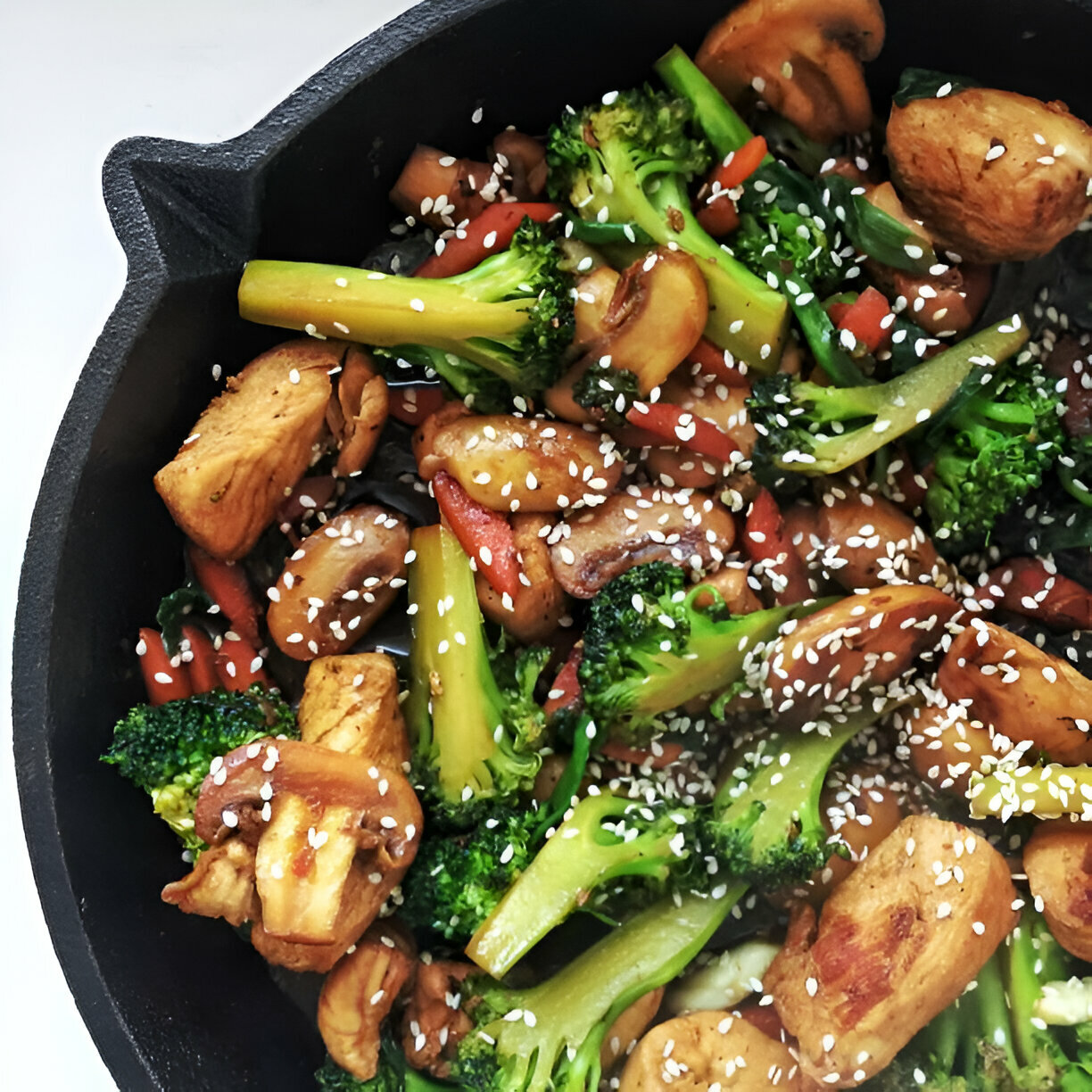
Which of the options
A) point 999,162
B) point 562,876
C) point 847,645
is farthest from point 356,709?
point 999,162

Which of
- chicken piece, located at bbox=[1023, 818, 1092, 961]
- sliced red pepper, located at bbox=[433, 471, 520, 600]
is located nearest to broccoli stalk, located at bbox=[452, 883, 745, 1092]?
chicken piece, located at bbox=[1023, 818, 1092, 961]

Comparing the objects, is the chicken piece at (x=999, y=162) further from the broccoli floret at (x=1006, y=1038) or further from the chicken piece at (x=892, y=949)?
the broccoli floret at (x=1006, y=1038)

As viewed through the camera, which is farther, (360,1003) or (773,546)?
(773,546)

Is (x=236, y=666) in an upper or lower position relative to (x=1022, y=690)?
upper

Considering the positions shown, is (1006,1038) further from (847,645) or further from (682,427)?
(682,427)

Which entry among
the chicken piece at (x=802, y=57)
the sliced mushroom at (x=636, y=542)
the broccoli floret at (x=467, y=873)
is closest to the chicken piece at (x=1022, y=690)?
the sliced mushroom at (x=636, y=542)

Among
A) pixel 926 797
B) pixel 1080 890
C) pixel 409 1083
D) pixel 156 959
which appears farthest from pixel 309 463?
pixel 1080 890
